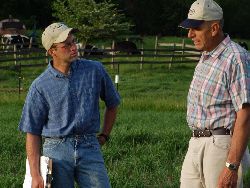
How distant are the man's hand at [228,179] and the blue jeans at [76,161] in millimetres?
757

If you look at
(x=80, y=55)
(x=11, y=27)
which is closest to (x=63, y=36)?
(x=80, y=55)

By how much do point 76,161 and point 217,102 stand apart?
94cm

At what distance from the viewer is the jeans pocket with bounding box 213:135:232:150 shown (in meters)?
4.76

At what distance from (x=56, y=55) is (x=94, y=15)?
39.9m

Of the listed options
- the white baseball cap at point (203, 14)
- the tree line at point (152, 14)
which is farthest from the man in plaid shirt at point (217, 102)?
the tree line at point (152, 14)

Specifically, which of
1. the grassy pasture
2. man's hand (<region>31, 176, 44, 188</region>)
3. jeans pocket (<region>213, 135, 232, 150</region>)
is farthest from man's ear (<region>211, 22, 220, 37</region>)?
the grassy pasture

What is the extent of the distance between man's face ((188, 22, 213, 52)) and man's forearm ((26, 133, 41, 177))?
3.82 feet

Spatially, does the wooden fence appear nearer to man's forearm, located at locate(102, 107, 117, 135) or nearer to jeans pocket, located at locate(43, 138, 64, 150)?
man's forearm, located at locate(102, 107, 117, 135)

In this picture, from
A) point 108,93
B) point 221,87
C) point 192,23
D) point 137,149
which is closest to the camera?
point 221,87

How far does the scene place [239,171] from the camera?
4.78m

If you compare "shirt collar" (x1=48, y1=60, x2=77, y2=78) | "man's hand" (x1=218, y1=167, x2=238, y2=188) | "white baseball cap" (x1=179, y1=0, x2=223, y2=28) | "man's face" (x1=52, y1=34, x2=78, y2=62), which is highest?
"white baseball cap" (x1=179, y1=0, x2=223, y2=28)

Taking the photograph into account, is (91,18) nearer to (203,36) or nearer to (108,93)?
(108,93)

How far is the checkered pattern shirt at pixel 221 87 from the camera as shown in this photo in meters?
4.63

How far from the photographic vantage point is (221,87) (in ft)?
15.4
